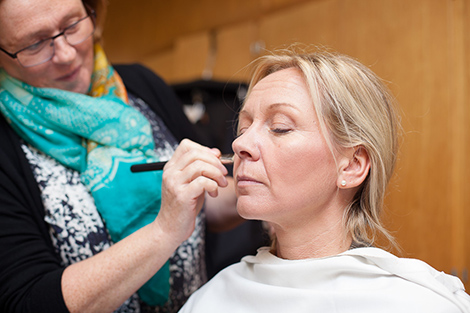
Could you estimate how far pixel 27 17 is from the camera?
47.2 inches

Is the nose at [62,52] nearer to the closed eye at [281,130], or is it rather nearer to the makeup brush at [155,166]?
the makeup brush at [155,166]

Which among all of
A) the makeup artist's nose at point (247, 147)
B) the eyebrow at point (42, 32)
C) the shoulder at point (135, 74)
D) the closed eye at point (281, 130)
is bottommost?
the makeup artist's nose at point (247, 147)

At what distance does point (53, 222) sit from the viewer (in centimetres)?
124

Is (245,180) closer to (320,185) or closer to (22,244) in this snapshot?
(320,185)

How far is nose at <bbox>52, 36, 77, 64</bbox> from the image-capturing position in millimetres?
1251

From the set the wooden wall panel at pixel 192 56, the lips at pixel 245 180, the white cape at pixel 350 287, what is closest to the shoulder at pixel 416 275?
the white cape at pixel 350 287

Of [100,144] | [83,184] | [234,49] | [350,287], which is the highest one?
[234,49]

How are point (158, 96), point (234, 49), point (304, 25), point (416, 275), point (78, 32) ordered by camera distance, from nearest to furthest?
point (416, 275) < point (78, 32) < point (158, 96) < point (304, 25) < point (234, 49)

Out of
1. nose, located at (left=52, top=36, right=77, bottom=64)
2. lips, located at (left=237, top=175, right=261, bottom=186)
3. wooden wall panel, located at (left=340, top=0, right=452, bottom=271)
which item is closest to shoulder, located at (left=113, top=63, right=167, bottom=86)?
nose, located at (left=52, top=36, right=77, bottom=64)

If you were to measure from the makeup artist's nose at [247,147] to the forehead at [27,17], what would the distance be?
→ 59 cm

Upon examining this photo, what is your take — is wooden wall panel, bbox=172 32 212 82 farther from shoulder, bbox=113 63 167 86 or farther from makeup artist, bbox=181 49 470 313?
makeup artist, bbox=181 49 470 313

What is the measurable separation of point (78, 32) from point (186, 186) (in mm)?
572

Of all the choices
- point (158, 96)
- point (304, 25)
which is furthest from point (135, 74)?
point (304, 25)

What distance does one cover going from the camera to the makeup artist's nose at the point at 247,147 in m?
1.08
